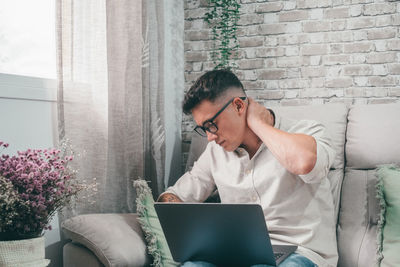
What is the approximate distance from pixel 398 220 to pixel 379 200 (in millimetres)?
138

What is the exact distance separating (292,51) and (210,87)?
1.02 metres

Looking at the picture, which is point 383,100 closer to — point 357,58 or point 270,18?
point 357,58

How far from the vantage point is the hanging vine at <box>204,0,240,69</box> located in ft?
8.50

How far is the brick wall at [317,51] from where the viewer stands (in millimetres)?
2367

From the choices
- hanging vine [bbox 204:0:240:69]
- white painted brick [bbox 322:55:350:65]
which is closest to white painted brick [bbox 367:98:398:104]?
white painted brick [bbox 322:55:350:65]

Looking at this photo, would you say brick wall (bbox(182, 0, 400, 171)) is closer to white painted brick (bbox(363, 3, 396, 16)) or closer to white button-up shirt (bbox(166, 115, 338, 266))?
white painted brick (bbox(363, 3, 396, 16))

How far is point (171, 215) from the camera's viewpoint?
1397mm

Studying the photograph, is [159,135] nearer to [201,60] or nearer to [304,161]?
[201,60]

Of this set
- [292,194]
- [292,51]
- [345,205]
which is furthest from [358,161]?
[292,51]

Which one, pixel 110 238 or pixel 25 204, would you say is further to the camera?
pixel 110 238

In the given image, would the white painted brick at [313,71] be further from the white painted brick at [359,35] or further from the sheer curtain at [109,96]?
the sheer curtain at [109,96]

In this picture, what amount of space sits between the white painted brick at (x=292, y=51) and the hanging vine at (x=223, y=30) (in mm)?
294

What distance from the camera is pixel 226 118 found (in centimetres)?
168

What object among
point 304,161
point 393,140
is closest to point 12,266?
point 304,161
